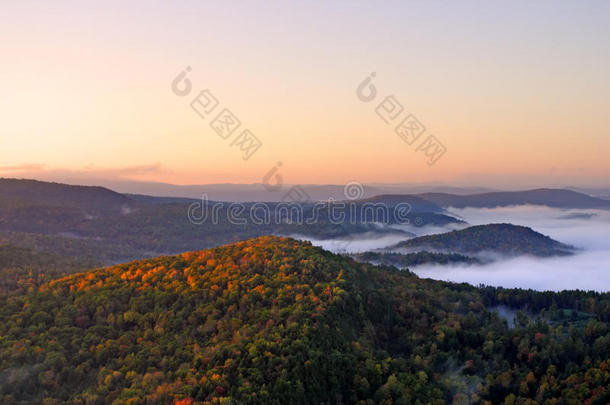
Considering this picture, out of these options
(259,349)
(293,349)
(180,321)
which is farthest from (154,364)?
(293,349)

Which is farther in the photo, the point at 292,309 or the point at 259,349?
the point at 292,309

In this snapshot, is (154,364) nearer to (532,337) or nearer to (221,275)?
(221,275)

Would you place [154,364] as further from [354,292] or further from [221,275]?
[354,292]

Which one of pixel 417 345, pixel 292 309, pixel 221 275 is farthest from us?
pixel 221 275

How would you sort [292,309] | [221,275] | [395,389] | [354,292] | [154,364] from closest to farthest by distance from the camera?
[395,389] → [154,364] → [292,309] → [354,292] → [221,275]

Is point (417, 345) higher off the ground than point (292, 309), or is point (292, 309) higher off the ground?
point (292, 309)

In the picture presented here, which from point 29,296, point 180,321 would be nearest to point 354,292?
point 180,321

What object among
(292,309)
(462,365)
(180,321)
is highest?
(292,309)
